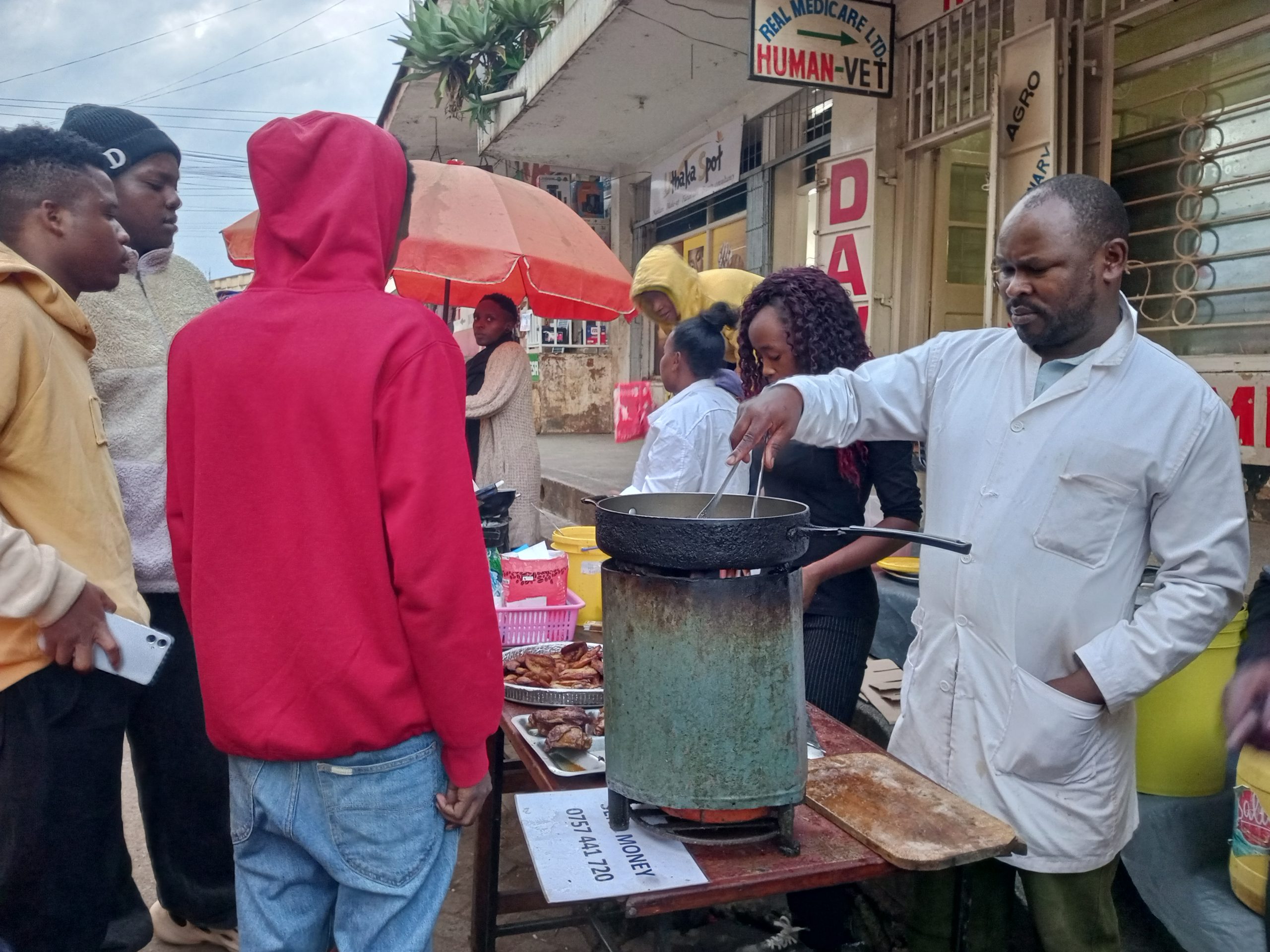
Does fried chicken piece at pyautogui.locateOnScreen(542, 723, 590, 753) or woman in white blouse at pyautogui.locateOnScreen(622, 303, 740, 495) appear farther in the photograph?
woman in white blouse at pyautogui.locateOnScreen(622, 303, 740, 495)

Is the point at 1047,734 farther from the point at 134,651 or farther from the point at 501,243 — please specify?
the point at 501,243

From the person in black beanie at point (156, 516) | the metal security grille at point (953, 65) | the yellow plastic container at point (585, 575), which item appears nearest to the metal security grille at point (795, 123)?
the metal security grille at point (953, 65)

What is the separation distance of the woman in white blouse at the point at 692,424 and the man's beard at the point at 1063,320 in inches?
64.6

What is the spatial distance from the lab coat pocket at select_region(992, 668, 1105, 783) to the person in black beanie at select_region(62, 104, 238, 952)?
200 centimetres

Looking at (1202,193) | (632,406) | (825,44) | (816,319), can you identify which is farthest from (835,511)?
(632,406)

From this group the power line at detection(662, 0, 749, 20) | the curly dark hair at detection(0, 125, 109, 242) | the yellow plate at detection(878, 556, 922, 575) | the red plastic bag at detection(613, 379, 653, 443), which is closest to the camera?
the curly dark hair at detection(0, 125, 109, 242)

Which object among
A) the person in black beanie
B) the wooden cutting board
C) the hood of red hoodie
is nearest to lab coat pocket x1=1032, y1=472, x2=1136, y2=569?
the wooden cutting board

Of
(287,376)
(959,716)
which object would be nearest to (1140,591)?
(959,716)

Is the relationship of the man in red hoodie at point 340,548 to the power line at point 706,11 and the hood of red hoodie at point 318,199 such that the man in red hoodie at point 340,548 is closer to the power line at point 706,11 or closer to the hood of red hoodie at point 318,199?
the hood of red hoodie at point 318,199

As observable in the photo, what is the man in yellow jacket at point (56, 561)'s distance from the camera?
1.98m

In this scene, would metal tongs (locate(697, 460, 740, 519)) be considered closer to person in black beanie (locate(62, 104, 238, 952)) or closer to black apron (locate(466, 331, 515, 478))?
person in black beanie (locate(62, 104, 238, 952))

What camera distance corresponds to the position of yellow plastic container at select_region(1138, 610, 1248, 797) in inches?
104

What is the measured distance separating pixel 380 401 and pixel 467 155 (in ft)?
55.7

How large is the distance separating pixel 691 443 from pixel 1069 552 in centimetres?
187
